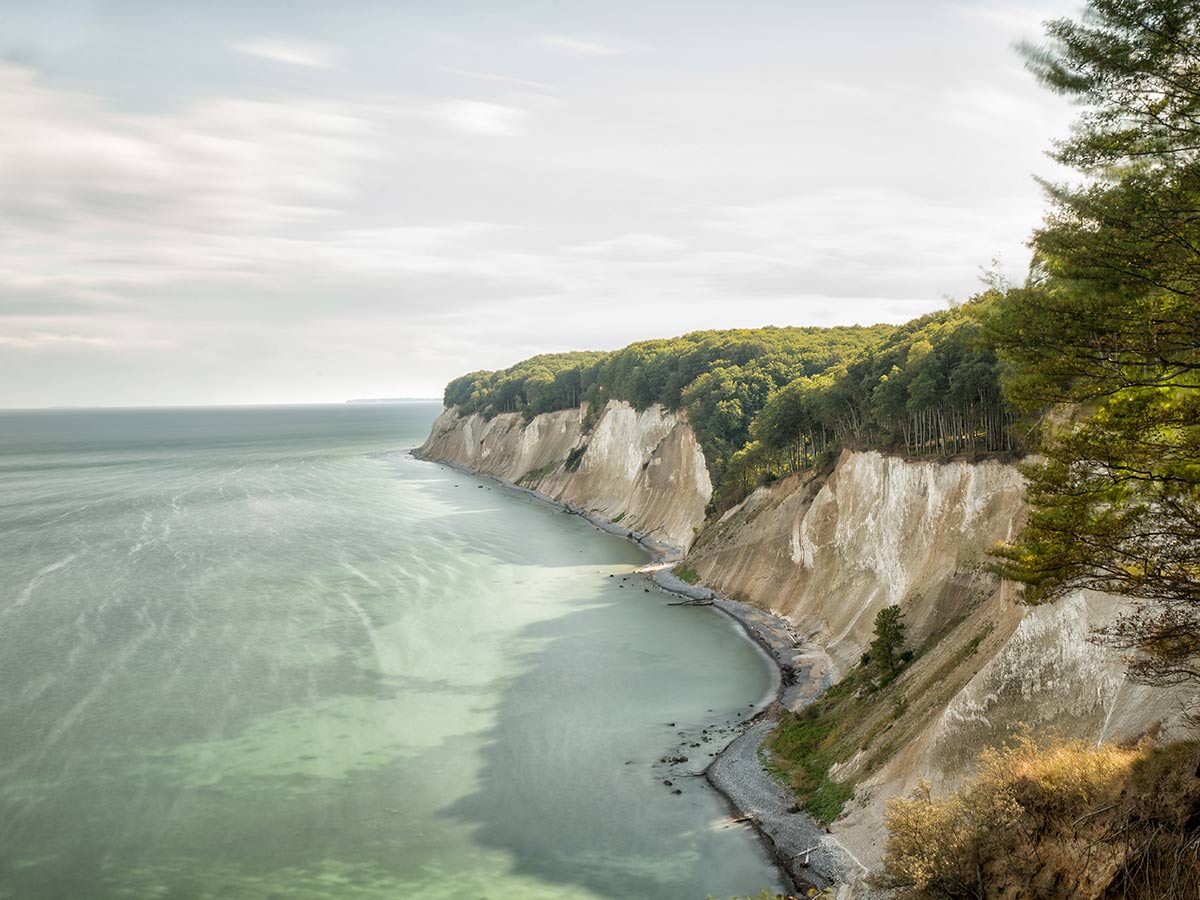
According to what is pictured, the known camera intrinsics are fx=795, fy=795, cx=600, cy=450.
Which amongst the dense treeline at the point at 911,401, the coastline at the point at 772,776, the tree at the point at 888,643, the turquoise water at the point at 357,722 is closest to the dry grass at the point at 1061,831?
the coastline at the point at 772,776

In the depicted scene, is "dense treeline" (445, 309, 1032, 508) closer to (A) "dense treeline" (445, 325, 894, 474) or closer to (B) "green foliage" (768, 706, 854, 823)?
(A) "dense treeline" (445, 325, 894, 474)

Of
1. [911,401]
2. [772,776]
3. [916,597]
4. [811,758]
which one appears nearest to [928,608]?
[916,597]

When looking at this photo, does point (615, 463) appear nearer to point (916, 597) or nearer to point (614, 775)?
point (916, 597)

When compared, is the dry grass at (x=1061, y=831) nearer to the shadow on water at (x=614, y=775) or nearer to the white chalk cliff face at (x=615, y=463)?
the shadow on water at (x=614, y=775)

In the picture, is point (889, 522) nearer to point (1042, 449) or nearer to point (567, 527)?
point (1042, 449)

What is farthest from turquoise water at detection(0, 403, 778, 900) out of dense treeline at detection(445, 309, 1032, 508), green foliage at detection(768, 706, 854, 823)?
dense treeline at detection(445, 309, 1032, 508)
